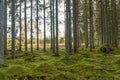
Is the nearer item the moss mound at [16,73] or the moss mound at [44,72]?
the moss mound at [16,73]

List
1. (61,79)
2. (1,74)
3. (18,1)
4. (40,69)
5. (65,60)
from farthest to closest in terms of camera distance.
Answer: (18,1), (65,60), (40,69), (1,74), (61,79)

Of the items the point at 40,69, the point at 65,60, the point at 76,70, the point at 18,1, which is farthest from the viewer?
the point at 18,1

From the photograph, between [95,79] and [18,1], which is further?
[18,1]

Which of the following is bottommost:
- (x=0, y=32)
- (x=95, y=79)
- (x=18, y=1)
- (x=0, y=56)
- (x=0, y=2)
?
(x=95, y=79)

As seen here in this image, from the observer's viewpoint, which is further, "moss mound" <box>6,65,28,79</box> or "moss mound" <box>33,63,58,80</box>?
"moss mound" <box>33,63,58,80</box>

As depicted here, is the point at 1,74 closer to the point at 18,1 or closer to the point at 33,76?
the point at 33,76

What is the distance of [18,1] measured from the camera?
3166 cm

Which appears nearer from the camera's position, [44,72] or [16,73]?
[16,73]

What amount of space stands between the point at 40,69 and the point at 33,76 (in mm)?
1239

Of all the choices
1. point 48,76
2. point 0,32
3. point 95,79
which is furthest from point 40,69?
point 0,32

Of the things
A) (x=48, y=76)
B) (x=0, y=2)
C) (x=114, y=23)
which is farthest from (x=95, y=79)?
(x=114, y=23)

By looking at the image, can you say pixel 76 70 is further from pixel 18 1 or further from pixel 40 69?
pixel 18 1

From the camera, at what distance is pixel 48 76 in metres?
10.1

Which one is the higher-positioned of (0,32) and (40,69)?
(0,32)
